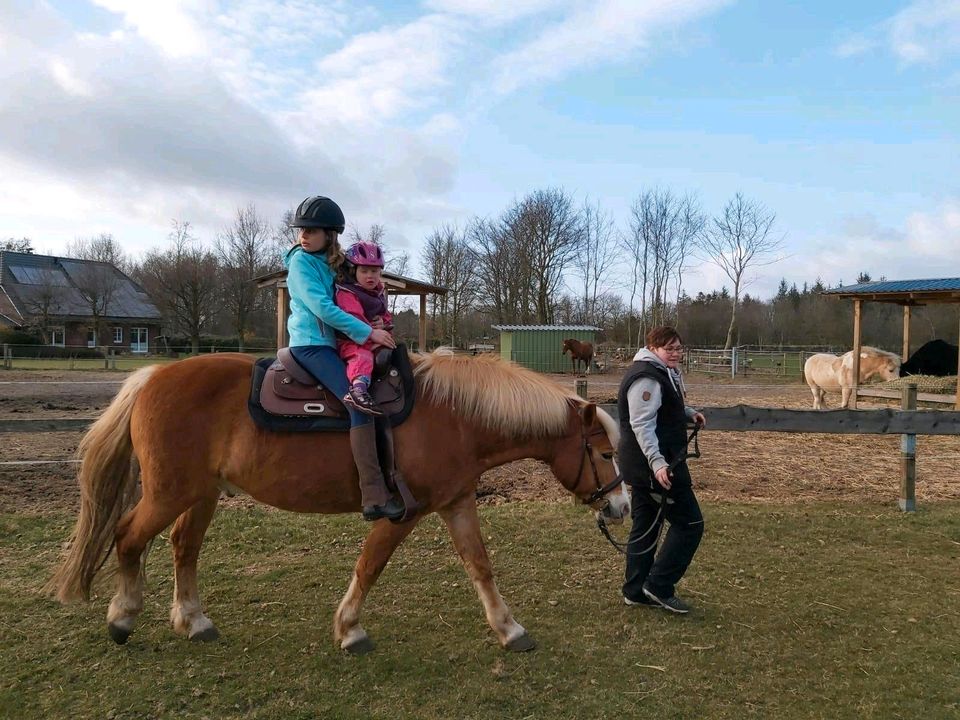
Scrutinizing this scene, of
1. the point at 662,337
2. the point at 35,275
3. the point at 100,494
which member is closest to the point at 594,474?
the point at 662,337

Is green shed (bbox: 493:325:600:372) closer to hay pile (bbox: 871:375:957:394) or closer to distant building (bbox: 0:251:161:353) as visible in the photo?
hay pile (bbox: 871:375:957:394)

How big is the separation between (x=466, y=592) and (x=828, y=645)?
2.08 m

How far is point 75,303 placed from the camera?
140 feet

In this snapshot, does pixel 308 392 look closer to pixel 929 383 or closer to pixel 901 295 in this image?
pixel 901 295

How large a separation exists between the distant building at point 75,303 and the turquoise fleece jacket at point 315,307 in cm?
4006

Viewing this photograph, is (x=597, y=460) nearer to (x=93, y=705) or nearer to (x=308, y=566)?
(x=308, y=566)

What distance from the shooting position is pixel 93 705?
106 inches

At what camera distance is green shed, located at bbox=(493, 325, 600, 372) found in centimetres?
2905

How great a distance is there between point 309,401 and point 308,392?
2.0 inches

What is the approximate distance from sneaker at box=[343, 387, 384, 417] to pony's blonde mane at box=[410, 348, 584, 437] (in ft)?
1.25

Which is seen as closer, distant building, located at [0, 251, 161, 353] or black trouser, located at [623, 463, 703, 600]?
black trouser, located at [623, 463, 703, 600]

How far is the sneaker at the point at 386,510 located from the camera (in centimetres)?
304

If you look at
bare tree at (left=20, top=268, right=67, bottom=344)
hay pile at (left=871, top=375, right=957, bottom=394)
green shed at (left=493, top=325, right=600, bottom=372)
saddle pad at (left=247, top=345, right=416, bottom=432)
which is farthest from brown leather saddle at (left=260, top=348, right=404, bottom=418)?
bare tree at (left=20, top=268, right=67, bottom=344)

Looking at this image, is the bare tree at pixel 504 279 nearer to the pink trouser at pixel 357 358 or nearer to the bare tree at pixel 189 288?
the bare tree at pixel 189 288
